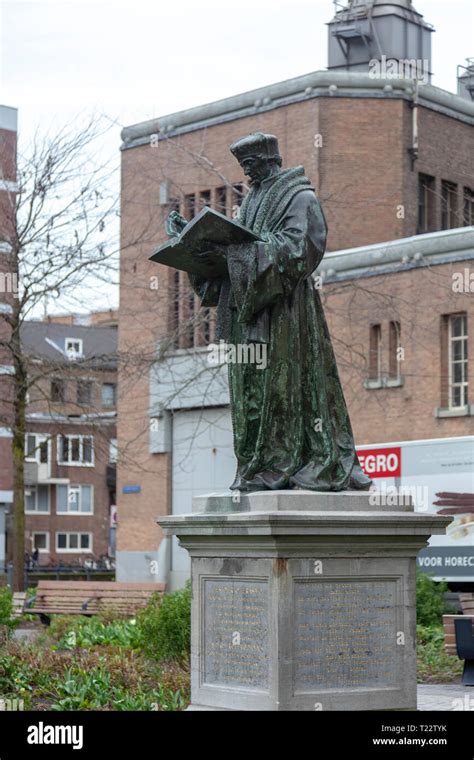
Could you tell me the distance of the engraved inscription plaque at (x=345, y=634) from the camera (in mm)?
10344

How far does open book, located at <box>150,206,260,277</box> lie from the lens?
1074 cm

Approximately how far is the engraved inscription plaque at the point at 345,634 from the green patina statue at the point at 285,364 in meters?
0.79

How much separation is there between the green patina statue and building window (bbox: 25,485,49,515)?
68247 millimetres

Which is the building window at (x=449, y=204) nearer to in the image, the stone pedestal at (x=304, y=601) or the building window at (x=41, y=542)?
the stone pedestal at (x=304, y=601)

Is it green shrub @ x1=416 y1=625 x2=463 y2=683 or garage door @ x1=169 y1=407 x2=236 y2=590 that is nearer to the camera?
green shrub @ x1=416 y1=625 x2=463 y2=683

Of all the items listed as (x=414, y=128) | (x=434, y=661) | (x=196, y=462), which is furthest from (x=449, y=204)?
(x=434, y=661)

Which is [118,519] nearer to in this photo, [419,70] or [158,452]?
[158,452]

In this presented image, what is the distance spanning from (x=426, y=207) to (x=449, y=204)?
3.32 ft

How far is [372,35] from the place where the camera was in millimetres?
48250

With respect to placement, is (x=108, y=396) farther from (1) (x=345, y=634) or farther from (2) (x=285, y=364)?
(1) (x=345, y=634)

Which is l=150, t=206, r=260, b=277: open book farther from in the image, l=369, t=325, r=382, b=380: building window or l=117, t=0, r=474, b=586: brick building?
l=369, t=325, r=382, b=380: building window

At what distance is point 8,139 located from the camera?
30125 millimetres

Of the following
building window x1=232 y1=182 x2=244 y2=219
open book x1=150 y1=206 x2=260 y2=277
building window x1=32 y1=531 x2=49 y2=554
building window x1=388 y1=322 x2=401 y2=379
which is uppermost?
building window x1=232 y1=182 x2=244 y2=219

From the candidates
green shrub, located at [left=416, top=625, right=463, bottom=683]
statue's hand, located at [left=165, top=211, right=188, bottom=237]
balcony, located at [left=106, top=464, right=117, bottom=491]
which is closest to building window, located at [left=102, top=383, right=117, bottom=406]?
balcony, located at [left=106, top=464, right=117, bottom=491]
